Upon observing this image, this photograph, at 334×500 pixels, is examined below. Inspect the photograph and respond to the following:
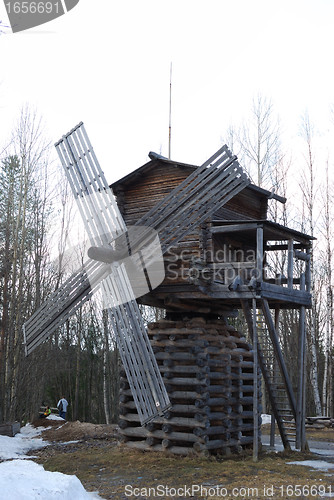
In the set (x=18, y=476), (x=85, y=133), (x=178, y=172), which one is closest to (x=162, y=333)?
(x=178, y=172)

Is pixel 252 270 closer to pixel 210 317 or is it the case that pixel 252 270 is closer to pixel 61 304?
pixel 210 317

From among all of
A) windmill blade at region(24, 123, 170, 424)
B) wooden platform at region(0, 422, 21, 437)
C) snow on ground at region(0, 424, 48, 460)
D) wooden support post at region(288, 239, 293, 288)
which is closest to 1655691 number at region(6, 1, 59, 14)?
windmill blade at region(24, 123, 170, 424)

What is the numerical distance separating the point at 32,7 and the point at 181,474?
948 centimetres

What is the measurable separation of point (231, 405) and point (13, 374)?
9.99 meters

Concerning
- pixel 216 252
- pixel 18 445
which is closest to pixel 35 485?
pixel 216 252

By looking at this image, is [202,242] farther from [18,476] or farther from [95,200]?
[18,476]

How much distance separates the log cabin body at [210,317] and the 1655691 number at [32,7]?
7814 mm

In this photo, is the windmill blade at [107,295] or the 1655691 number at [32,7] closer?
the 1655691 number at [32,7]

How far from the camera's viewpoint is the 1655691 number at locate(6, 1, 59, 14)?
242 inches

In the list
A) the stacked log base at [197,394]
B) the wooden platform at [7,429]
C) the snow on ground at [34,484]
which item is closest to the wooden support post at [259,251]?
the stacked log base at [197,394]

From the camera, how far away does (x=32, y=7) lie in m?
6.50

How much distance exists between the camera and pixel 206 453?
13391mm

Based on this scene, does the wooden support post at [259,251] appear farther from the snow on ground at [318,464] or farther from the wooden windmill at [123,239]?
the snow on ground at [318,464]

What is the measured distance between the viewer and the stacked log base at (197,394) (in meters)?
13.9
